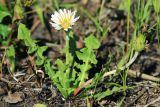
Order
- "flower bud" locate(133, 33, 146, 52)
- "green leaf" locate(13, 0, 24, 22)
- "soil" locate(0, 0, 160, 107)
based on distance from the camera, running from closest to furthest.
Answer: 1. "flower bud" locate(133, 33, 146, 52)
2. "soil" locate(0, 0, 160, 107)
3. "green leaf" locate(13, 0, 24, 22)

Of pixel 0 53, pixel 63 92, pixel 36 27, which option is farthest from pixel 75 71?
pixel 36 27

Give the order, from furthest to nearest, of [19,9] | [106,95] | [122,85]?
[19,9], [122,85], [106,95]

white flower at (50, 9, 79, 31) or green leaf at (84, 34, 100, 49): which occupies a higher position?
white flower at (50, 9, 79, 31)

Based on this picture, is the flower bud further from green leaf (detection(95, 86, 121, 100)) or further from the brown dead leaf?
the brown dead leaf

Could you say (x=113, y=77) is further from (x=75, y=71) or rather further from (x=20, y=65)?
(x=20, y=65)

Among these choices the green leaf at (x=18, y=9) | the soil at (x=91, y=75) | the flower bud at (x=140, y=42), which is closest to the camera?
the flower bud at (x=140, y=42)

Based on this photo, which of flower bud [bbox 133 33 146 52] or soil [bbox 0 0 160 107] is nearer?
flower bud [bbox 133 33 146 52]

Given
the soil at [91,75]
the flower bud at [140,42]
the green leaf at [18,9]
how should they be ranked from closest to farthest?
the flower bud at [140,42] < the soil at [91,75] < the green leaf at [18,9]

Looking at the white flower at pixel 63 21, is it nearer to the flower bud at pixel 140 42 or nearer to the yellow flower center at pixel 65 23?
the yellow flower center at pixel 65 23

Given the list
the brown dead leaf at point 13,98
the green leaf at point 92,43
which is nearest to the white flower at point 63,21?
the green leaf at point 92,43

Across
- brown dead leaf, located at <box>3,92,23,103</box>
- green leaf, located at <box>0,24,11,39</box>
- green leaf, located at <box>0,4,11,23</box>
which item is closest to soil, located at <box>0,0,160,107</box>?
brown dead leaf, located at <box>3,92,23,103</box>

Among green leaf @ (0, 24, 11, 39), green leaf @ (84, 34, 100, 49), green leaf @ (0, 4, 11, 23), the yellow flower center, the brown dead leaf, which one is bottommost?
the brown dead leaf
